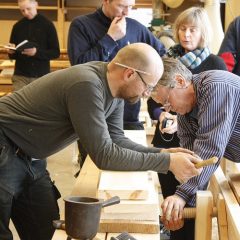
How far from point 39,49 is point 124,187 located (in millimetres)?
3945

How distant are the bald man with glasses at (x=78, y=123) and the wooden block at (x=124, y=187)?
40mm

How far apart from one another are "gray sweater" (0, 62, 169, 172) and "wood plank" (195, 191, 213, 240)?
0.62 ft

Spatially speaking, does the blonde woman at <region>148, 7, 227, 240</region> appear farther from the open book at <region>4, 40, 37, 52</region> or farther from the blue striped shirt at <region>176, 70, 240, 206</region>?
the open book at <region>4, 40, 37, 52</region>

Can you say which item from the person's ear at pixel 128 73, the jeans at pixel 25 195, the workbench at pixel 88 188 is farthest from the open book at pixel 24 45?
the person's ear at pixel 128 73

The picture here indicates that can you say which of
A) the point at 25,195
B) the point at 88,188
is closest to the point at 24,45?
the point at 25,195

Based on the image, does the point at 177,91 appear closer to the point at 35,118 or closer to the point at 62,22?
the point at 35,118

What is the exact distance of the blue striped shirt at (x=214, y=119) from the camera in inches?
77.0

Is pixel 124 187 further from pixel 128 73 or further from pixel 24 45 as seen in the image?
pixel 24 45

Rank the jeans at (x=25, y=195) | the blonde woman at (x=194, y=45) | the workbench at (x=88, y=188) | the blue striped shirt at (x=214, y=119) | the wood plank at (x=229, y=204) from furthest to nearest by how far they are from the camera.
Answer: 1. the blonde woman at (x=194, y=45)
2. the jeans at (x=25, y=195)
3. the blue striped shirt at (x=214, y=119)
4. the workbench at (x=88, y=188)
5. the wood plank at (x=229, y=204)

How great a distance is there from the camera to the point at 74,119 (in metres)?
1.80

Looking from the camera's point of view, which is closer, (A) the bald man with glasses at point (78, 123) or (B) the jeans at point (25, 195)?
(A) the bald man with glasses at point (78, 123)

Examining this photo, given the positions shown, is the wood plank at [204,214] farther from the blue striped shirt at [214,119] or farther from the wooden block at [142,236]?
the wooden block at [142,236]

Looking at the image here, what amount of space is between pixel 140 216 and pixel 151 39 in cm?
170

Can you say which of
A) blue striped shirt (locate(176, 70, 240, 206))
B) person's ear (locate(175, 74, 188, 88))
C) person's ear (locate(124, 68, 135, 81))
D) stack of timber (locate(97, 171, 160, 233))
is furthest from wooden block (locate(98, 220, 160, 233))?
person's ear (locate(175, 74, 188, 88))
